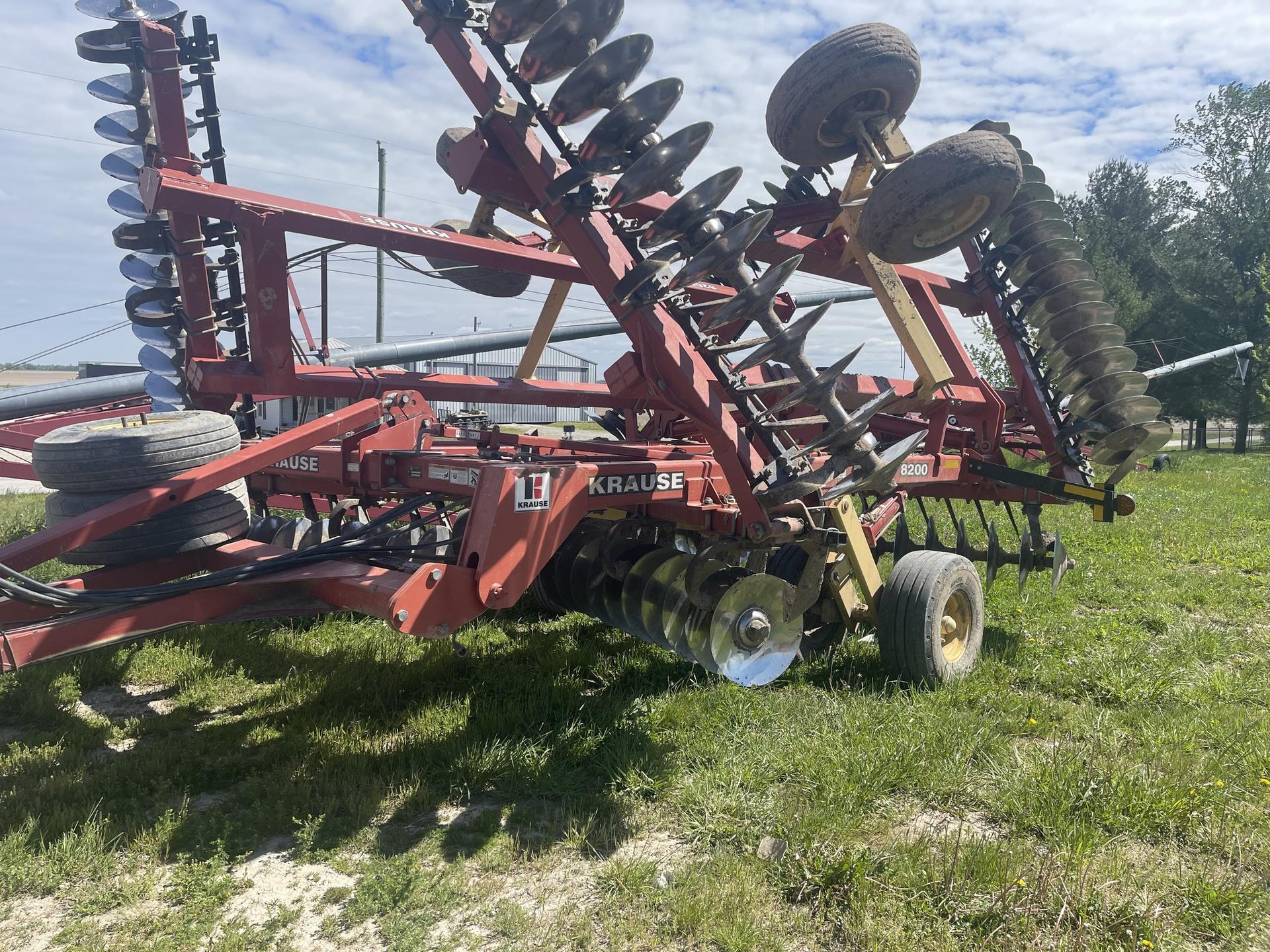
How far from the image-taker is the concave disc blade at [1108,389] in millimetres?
5512

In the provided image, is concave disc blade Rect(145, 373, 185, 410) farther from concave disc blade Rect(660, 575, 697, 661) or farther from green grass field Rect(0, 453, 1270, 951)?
concave disc blade Rect(660, 575, 697, 661)

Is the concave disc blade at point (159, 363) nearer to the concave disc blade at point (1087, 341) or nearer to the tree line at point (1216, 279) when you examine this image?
the concave disc blade at point (1087, 341)

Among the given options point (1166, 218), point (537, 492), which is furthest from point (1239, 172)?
point (537, 492)

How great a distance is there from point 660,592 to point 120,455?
231 cm

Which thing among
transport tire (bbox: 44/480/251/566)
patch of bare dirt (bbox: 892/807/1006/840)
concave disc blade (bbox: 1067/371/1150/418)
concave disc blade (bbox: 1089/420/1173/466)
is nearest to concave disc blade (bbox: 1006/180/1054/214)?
concave disc blade (bbox: 1067/371/1150/418)

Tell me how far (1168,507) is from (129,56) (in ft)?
43.3

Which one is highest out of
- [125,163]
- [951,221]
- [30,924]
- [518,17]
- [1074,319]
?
[125,163]

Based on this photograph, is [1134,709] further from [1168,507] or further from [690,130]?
[1168,507]

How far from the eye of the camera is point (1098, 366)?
5.57 m

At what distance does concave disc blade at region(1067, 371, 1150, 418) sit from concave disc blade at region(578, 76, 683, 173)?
3682 mm

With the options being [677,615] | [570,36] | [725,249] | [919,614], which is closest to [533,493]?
[677,615]

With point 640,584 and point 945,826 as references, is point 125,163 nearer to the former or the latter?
point 640,584

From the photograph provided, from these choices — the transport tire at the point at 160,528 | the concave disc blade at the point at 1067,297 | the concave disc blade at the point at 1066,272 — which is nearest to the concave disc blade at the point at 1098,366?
the concave disc blade at the point at 1067,297

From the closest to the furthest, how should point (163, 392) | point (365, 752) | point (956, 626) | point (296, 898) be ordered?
point (296, 898) → point (365, 752) → point (956, 626) → point (163, 392)
